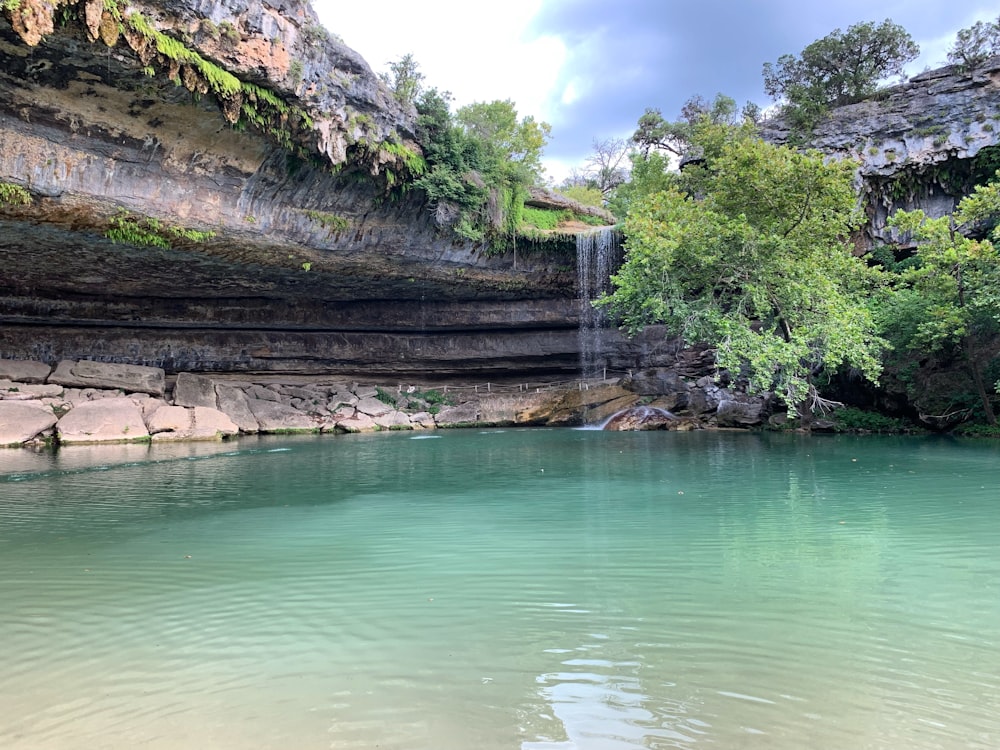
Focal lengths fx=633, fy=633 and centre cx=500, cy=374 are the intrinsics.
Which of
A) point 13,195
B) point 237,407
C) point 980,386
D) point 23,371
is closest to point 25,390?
point 23,371

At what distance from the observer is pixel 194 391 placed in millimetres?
20484

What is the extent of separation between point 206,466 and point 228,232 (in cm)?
696

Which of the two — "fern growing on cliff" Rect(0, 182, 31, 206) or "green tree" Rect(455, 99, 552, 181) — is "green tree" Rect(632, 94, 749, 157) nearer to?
"green tree" Rect(455, 99, 552, 181)

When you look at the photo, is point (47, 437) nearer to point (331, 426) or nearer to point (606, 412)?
point (331, 426)

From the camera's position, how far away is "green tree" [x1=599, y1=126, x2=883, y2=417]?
43.1 feet

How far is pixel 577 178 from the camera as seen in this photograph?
4522 cm

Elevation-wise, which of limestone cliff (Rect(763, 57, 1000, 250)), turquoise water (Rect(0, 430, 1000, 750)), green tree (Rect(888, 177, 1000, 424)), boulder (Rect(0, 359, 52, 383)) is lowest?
turquoise water (Rect(0, 430, 1000, 750))

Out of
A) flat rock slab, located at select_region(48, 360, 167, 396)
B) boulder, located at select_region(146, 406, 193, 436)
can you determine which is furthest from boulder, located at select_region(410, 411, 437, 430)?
flat rock slab, located at select_region(48, 360, 167, 396)

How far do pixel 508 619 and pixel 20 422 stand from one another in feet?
56.4

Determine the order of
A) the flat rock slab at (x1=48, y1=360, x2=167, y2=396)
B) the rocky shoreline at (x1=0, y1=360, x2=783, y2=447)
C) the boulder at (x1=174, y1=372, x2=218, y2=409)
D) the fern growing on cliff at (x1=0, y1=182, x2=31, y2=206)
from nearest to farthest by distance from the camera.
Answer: the fern growing on cliff at (x1=0, y1=182, x2=31, y2=206) → the rocky shoreline at (x1=0, y1=360, x2=783, y2=447) → the flat rock slab at (x1=48, y1=360, x2=167, y2=396) → the boulder at (x1=174, y1=372, x2=218, y2=409)

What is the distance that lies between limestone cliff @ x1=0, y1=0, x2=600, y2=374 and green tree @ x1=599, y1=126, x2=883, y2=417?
283 inches

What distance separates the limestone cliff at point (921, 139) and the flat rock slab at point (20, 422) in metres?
23.5

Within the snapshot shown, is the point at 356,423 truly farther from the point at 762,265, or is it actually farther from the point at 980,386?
the point at 980,386

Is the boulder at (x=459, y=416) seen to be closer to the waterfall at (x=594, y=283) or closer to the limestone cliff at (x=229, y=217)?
the limestone cliff at (x=229, y=217)
